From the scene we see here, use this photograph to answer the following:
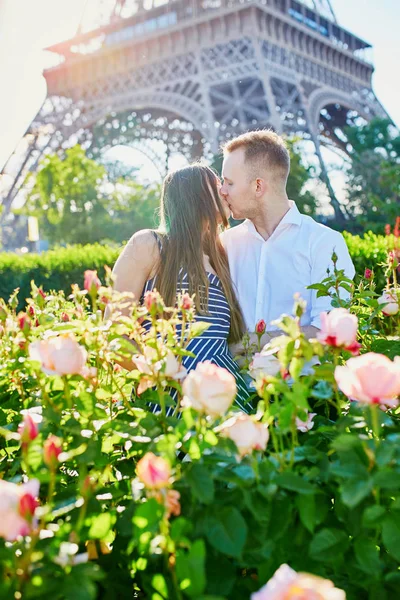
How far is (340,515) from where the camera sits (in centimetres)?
129

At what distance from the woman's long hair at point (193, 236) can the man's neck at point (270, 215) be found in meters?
0.35

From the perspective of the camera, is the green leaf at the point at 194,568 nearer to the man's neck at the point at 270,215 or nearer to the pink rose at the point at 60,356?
the pink rose at the point at 60,356

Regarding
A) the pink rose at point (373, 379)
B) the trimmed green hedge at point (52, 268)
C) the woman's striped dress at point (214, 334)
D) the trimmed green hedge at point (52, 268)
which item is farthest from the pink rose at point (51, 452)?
the trimmed green hedge at point (52, 268)

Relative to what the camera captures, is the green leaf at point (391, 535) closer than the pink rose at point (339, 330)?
Yes

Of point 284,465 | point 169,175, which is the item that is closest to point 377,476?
point 284,465

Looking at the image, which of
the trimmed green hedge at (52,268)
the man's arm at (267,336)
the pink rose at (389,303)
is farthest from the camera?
the trimmed green hedge at (52,268)

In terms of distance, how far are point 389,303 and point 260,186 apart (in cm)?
144

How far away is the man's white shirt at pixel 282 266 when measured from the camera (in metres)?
3.40

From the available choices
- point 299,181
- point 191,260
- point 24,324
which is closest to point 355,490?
point 24,324

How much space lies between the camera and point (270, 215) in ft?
11.7

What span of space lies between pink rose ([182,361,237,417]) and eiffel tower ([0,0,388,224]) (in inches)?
850

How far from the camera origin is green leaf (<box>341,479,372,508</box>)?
3.47 ft

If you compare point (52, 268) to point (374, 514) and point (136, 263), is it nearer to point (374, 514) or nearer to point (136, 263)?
point (136, 263)

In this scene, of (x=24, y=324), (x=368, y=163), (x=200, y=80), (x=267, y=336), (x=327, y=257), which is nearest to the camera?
(x=24, y=324)
